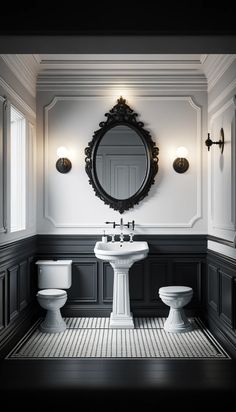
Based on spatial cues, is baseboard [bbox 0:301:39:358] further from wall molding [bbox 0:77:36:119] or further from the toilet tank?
wall molding [bbox 0:77:36:119]

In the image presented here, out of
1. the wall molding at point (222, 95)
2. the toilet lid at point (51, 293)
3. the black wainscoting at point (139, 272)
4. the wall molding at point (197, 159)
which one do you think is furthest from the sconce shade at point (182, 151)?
the toilet lid at point (51, 293)

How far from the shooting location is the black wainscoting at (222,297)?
284cm

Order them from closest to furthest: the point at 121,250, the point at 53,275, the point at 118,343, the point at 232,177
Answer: the point at 232,177 → the point at 118,343 → the point at 121,250 → the point at 53,275

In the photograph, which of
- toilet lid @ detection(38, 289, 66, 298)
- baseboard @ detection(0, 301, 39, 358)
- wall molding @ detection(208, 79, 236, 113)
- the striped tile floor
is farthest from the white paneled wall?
the striped tile floor

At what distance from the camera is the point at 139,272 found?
379 cm

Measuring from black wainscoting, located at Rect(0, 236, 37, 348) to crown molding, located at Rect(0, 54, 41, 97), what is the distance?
1.27 metres

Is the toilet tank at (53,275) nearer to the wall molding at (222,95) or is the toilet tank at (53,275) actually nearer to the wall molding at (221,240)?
the wall molding at (221,240)

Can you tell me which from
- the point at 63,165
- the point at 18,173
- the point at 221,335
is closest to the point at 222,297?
the point at 221,335

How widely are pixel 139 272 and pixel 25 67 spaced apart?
1.98 meters

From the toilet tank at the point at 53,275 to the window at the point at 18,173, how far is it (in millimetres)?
422

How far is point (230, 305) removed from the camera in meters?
2.91

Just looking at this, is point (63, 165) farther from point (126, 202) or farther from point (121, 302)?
point (121, 302)

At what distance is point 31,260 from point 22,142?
101cm
